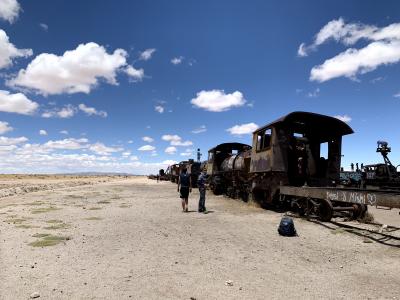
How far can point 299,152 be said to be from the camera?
1598 centimetres

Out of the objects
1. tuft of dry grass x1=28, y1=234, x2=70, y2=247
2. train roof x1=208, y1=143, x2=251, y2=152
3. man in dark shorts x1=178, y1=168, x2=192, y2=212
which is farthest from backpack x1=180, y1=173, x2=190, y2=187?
train roof x1=208, y1=143, x2=251, y2=152

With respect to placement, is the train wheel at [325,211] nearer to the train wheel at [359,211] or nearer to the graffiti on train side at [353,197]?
the graffiti on train side at [353,197]

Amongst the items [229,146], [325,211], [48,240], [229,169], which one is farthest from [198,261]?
[229,146]

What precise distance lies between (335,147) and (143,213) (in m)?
8.71

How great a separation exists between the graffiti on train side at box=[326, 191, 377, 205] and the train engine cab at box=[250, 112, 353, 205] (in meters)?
3.91

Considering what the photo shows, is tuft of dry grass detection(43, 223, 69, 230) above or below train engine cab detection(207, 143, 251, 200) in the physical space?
below

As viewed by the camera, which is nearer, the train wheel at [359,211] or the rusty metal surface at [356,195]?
the rusty metal surface at [356,195]

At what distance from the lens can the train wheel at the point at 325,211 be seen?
12.0 m

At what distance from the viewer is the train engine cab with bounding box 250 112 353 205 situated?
15.3m

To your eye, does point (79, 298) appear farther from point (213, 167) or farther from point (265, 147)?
point (213, 167)

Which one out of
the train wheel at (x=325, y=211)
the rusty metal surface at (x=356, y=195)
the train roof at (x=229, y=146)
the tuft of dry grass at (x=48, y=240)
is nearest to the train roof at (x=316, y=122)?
the rusty metal surface at (x=356, y=195)

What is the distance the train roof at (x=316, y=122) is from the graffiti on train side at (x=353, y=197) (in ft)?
14.8

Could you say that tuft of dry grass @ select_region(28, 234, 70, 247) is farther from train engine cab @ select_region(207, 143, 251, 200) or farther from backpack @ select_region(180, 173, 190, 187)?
train engine cab @ select_region(207, 143, 251, 200)

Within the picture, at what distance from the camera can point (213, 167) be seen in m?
29.0
